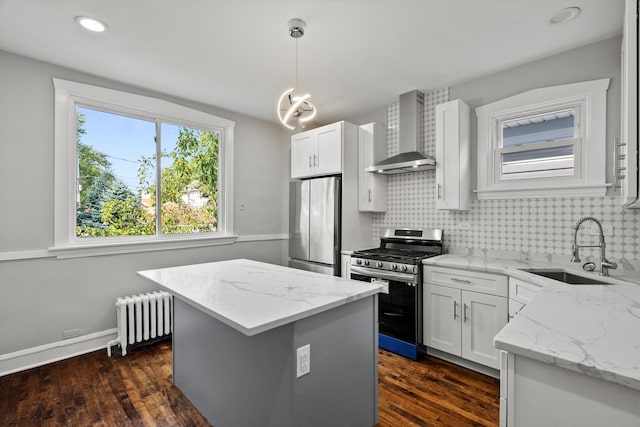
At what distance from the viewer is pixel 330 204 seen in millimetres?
3629

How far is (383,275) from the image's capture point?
122 inches

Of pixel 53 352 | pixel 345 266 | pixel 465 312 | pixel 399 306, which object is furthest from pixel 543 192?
pixel 53 352

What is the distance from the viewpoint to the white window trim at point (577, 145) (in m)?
2.46

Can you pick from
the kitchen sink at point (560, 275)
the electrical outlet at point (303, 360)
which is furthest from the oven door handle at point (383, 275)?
the electrical outlet at point (303, 360)

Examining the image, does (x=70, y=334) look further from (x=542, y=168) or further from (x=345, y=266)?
(x=542, y=168)

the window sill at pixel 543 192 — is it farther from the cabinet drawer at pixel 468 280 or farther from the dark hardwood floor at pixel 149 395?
the dark hardwood floor at pixel 149 395

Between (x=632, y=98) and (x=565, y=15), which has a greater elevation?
(x=565, y=15)

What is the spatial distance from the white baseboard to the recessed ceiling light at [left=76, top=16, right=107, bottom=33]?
2.68 m

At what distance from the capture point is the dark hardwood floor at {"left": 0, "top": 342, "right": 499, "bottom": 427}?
6.63 ft

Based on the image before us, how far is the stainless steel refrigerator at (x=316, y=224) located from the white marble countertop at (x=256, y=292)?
4.30 feet

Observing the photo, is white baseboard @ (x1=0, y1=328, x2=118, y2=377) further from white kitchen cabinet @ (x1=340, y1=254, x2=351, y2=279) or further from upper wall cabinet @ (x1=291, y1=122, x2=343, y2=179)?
upper wall cabinet @ (x1=291, y1=122, x2=343, y2=179)

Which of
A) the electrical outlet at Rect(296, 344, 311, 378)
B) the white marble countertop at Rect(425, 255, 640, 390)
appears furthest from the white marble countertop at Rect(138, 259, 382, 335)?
the white marble countertop at Rect(425, 255, 640, 390)

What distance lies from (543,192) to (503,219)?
404 millimetres

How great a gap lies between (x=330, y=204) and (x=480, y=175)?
5.26 feet
